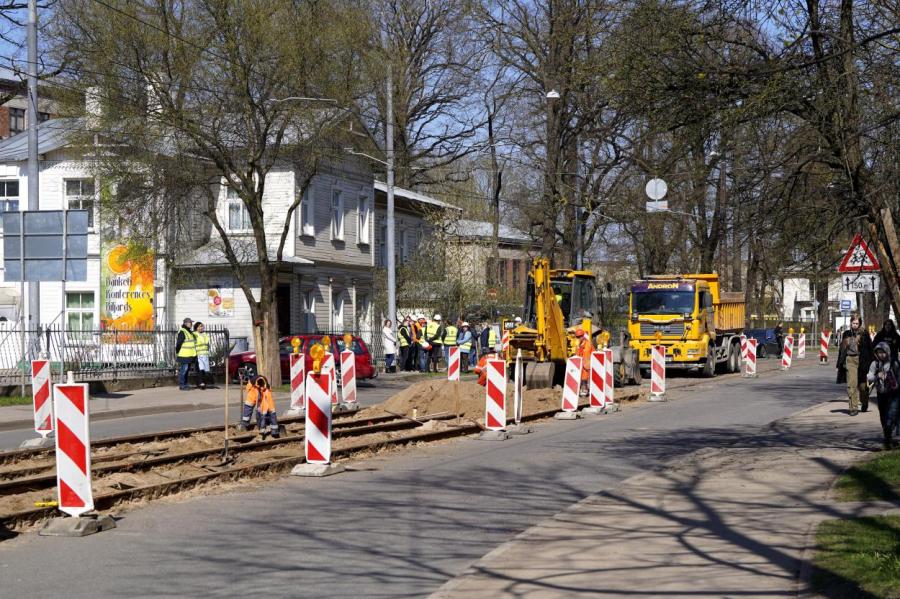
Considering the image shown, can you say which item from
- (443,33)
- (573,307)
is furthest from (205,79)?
(443,33)

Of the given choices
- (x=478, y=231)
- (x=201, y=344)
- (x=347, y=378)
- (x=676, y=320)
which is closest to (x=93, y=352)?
(x=201, y=344)

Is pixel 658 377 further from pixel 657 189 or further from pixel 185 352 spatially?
pixel 185 352

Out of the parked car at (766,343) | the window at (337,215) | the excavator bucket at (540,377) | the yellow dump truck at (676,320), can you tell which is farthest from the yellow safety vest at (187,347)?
the parked car at (766,343)

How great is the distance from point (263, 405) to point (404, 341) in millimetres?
21533

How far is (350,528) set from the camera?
10.4 m

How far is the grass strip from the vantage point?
7422mm

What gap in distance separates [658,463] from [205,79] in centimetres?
1569

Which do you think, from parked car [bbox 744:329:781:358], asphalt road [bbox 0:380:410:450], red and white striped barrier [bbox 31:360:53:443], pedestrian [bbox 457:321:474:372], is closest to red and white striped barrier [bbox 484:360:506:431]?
asphalt road [bbox 0:380:410:450]

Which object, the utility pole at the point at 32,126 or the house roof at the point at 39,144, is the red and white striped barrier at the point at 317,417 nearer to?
the utility pole at the point at 32,126

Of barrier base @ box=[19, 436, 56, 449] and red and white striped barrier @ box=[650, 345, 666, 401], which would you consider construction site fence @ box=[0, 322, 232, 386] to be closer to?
barrier base @ box=[19, 436, 56, 449]

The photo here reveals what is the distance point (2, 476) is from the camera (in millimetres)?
13305

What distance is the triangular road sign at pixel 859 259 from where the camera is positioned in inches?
645

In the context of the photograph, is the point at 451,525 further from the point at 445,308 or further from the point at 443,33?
the point at 443,33

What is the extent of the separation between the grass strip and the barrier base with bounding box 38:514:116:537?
5835 mm
